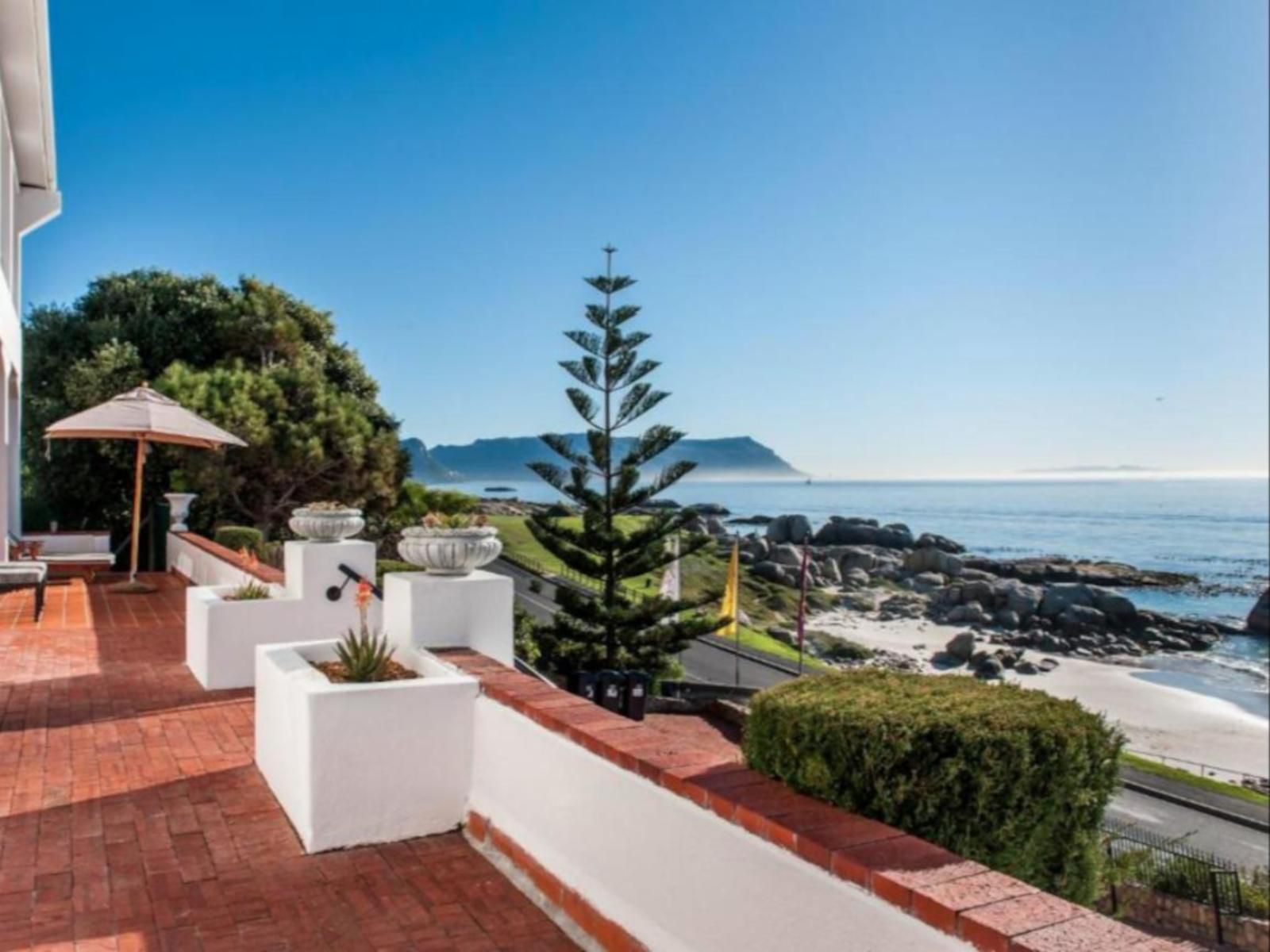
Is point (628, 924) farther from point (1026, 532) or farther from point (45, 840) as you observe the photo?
point (1026, 532)

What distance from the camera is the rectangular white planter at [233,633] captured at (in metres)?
4.44

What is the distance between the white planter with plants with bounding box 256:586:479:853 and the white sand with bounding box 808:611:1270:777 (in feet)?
53.5

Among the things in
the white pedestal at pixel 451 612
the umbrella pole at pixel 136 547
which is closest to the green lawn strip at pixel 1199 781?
the umbrella pole at pixel 136 547

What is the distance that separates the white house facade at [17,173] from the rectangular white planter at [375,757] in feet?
23.5

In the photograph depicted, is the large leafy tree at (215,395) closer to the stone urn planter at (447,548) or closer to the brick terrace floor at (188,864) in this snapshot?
the brick terrace floor at (188,864)

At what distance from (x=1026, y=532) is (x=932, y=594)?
31189 millimetres

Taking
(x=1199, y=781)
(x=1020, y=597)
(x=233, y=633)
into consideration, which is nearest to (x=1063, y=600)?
(x=1020, y=597)

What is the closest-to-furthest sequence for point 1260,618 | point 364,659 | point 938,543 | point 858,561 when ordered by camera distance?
point 364,659 → point 1260,618 → point 858,561 → point 938,543

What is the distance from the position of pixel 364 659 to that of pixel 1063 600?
35848mm

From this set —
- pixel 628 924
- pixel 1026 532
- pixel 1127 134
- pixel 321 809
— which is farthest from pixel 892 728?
pixel 1026 532

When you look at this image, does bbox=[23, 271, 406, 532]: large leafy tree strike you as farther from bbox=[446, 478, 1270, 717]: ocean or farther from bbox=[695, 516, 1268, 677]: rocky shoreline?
bbox=[695, 516, 1268, 677]: rocky shoreline

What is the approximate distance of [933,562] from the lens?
43.0 m

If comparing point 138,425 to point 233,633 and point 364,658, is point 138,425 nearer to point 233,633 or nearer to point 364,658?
point 233,633

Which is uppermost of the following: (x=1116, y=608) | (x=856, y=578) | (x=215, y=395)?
(x=215, y=395)
